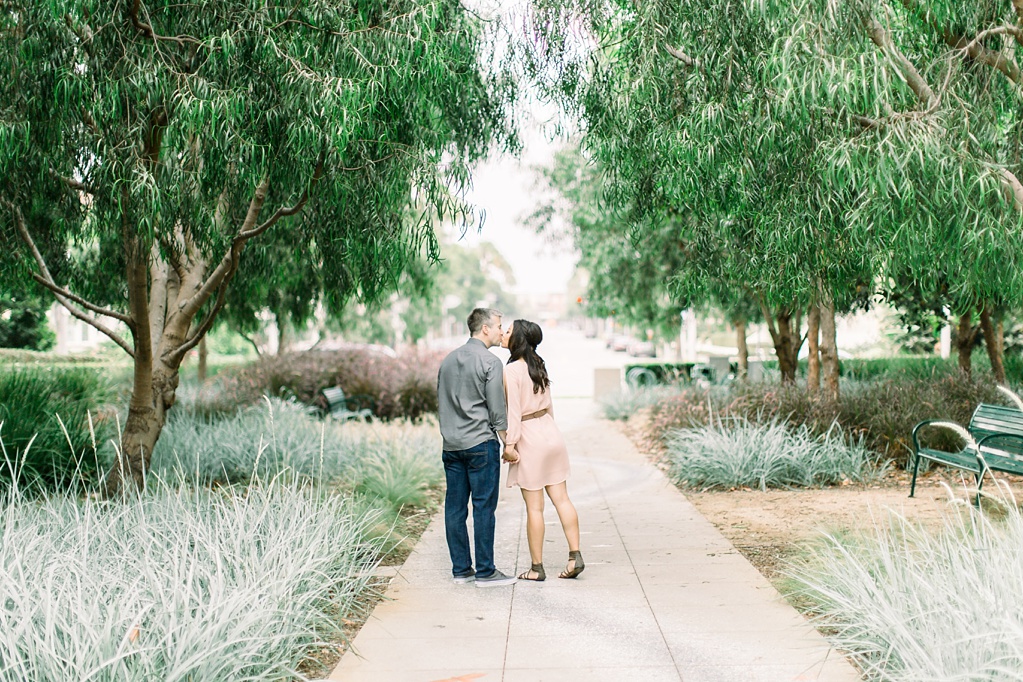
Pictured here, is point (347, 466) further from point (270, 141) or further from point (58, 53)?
point (58, 53)

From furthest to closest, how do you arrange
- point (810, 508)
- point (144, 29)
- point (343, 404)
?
point (343, 404) → point (810, 508) → point (144, 29)

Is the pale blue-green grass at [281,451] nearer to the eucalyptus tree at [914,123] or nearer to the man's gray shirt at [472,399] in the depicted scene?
the man's gray shirt at [472,399]

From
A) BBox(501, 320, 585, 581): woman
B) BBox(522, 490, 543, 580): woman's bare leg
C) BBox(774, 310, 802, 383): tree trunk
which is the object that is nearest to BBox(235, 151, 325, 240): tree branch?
BBox(501, 320, 585, 581): woman

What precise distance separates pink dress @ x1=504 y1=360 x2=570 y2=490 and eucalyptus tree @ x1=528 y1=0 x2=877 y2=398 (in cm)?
231

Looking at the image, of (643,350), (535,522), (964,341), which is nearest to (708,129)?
(535,522)

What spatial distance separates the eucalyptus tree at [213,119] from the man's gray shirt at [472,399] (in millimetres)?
1319

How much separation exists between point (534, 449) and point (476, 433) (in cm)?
43

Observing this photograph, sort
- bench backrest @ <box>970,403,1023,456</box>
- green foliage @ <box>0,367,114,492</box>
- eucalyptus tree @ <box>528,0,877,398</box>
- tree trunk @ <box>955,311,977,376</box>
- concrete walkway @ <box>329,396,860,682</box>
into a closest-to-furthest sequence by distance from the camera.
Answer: concrete walkway @ <box>329,396,860,682</box> → eucalyptus tree @ <box>528,0,877,398</box> → bench backrest @ <box>970,403,1023,456</box> → green foliage @ <box>0,367,114,492</box> → tree trunk @ <box>955,311,977,376</box>

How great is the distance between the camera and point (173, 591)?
431 cm

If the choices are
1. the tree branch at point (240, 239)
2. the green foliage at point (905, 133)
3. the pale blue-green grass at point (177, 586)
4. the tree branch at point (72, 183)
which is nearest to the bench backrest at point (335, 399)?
the tree branch at point (240, 239)

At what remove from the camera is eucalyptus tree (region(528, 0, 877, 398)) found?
23.9 ft

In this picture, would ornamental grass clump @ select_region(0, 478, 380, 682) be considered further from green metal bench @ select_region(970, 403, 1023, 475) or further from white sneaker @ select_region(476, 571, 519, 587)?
green metal bench @ select_region(970, 403, 1023, 475)

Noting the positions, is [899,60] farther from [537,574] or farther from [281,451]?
[281,451]

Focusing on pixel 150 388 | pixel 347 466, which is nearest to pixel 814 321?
pixel 347 466
